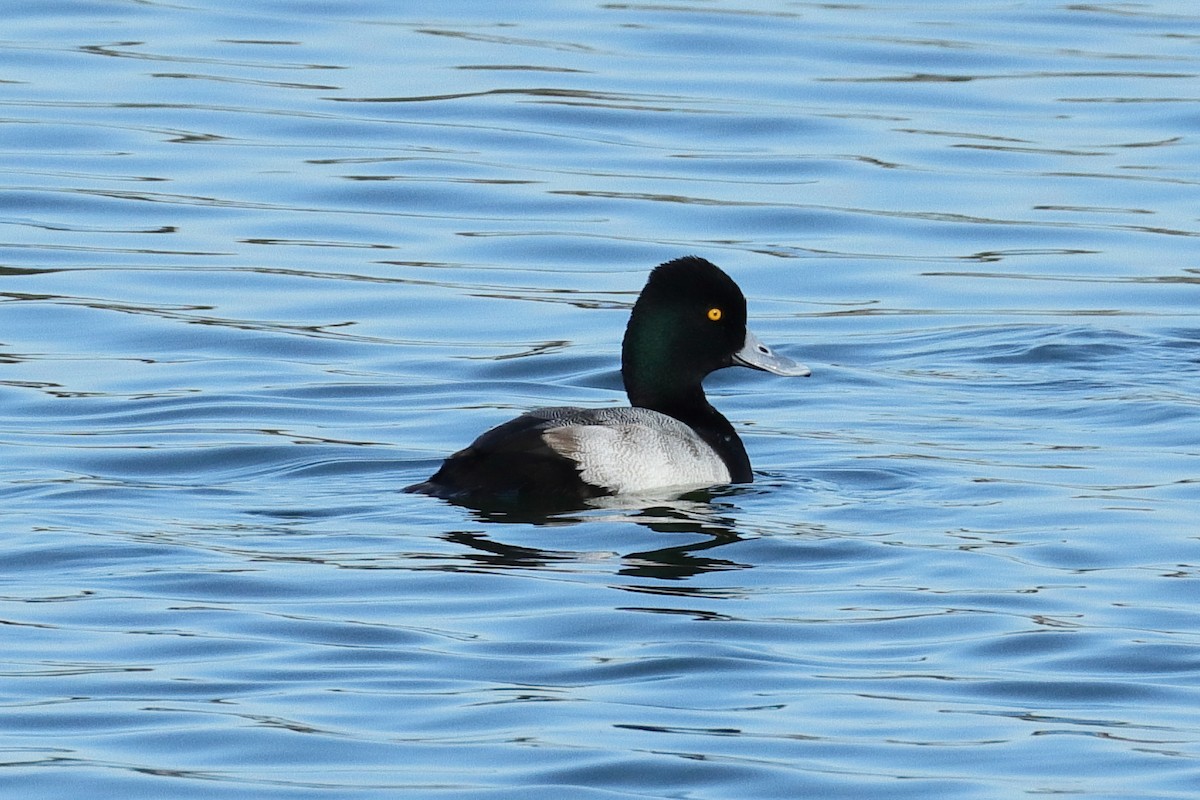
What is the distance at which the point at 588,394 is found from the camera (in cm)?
1254

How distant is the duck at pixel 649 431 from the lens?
382 inches

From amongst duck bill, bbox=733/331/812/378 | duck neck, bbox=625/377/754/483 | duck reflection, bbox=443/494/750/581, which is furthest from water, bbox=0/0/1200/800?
duck bill, bbox=733/331/812/378

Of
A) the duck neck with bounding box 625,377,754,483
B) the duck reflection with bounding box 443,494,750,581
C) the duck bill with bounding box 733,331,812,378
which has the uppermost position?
the duck bill with bounding box 733,331,812,378

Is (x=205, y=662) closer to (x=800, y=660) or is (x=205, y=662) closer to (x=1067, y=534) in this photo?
(x=800, y=660)

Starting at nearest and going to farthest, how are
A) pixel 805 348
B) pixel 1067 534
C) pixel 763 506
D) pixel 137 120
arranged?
1. pixel 1067 534
2. pixel 763 506
3. pixel 805 348
4. pixel 137 120

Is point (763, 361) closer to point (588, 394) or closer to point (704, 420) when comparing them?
point (704, 420)

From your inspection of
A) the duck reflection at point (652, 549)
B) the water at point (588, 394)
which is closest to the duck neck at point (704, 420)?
the water at point (588, 394)

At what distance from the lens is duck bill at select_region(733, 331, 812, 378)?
37.0 ft

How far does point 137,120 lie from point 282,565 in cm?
1054

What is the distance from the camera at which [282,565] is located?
8.78 metres

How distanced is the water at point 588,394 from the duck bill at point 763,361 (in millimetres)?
344

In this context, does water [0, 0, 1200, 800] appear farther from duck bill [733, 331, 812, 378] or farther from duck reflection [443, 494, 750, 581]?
duck bill [733, 331, 812, 378]

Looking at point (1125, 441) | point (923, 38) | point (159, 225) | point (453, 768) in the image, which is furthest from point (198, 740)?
point (923, 38)

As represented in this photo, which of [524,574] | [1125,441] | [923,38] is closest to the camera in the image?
[524,574]
